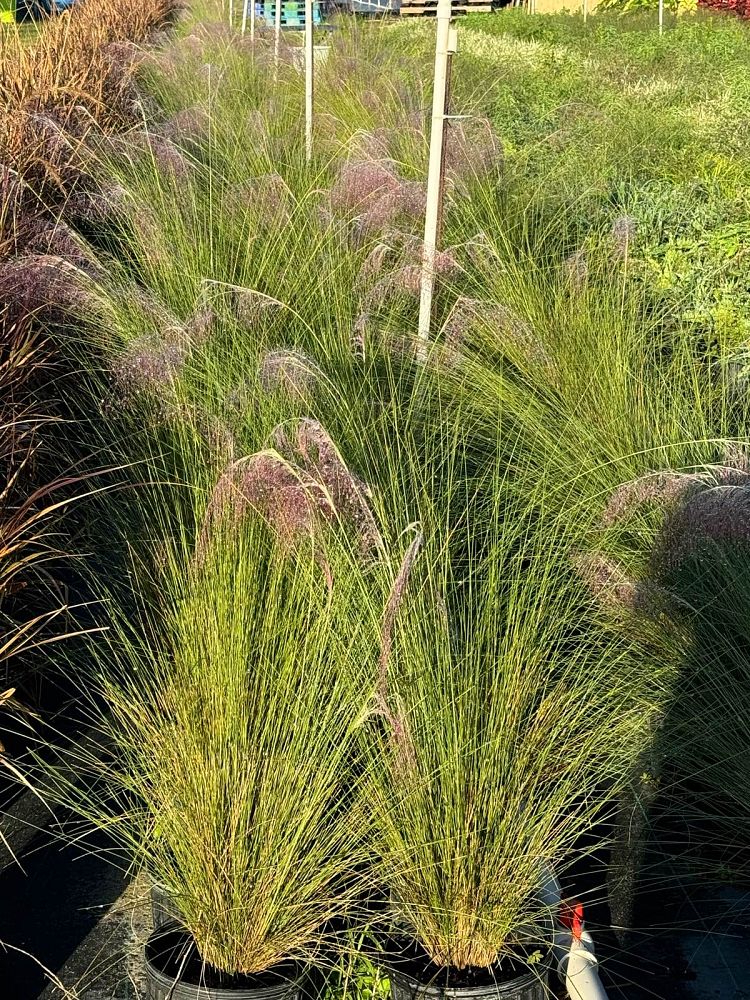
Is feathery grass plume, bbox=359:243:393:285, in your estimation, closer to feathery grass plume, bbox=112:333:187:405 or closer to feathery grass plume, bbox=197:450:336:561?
feathery grass plume, bbox=112:333:187:405

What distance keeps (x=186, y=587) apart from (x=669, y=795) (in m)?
1.15

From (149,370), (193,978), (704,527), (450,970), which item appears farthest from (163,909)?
(149,370)

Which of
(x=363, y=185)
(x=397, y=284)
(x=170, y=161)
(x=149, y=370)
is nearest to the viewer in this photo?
(x=149, y=370)

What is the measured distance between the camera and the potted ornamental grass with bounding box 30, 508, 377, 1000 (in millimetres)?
2072

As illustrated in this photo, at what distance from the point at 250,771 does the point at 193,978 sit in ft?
1.22

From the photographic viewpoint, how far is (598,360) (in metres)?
3.83

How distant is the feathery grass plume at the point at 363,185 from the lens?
15.7ft

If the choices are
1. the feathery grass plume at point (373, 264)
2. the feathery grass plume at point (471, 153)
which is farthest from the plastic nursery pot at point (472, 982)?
the feathery grass plume at point (471, 153)

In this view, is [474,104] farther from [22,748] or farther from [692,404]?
[22,748]

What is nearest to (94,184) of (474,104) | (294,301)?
(294,301)

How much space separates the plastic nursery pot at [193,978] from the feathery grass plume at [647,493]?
1405mm

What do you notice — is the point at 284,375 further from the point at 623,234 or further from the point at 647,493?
the point at 623,234

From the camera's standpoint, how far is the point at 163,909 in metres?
2.20

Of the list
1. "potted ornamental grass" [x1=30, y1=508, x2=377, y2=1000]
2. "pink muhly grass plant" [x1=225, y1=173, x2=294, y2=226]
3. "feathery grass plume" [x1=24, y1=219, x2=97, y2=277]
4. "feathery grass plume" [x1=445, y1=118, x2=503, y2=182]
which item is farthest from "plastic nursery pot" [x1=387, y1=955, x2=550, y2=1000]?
"feathery grass plume" [x1=445, y1=118, x2=503, y2=182]
